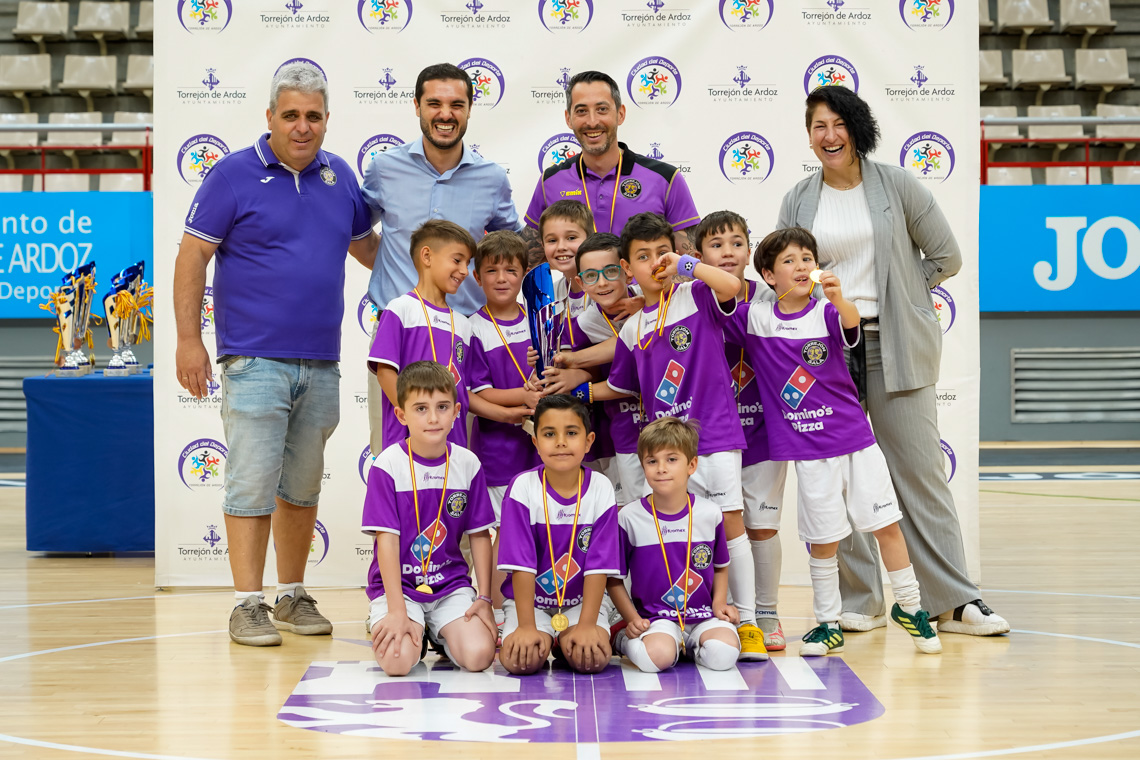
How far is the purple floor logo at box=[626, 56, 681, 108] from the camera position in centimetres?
502

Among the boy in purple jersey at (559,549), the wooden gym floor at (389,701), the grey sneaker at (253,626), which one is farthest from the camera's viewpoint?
the grey sneaker at (253,626)

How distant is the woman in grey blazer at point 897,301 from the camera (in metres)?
3.72

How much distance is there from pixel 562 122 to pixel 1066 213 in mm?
6563

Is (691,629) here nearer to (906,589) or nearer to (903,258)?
(906,589)

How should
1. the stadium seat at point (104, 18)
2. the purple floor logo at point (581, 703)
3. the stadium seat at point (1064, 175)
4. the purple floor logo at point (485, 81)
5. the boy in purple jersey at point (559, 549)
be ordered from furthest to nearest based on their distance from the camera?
the stadium seat at point (104, 18)
the stadium seat at point (1064, 175)
the purple floor logo at point (485, 81)
the boy in purple jersey at point (559, 549)
the purple floor logo at point (581, 703)

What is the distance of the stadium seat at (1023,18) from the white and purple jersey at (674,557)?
465 inches

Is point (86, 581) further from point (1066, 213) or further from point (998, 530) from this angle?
point (1066, 213)

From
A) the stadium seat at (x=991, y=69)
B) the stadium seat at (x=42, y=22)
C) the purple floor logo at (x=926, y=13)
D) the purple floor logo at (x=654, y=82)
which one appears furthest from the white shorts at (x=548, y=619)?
the stadium seat at (x=42, y=22)

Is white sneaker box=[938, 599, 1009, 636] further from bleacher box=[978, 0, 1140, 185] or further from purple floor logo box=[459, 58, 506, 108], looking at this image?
bleacher box=[978, 0, 1140, 185]

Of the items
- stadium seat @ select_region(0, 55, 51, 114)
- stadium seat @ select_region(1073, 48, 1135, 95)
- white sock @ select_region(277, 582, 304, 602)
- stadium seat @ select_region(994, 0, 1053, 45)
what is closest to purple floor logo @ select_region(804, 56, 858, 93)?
white sock @ select_region(277, 582, 304, 602)

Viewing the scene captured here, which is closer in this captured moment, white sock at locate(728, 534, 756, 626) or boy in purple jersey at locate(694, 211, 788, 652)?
white sock at locate(728, 534, 756, 626)

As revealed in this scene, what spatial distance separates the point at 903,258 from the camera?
3756mm

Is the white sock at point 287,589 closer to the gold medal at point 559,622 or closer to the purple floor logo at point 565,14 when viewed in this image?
the gold medal at point 559,622

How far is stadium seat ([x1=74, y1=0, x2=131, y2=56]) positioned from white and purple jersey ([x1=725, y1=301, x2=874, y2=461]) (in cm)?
1211
